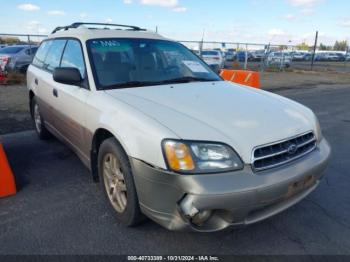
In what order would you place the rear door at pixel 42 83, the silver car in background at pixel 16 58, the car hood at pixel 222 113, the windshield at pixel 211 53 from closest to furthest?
1. the car hood at pixel 222 113
2. the rear door at pixel 42 83
3. the silver car in background at pixel 16 58
4. the windshield at pixel 211 53

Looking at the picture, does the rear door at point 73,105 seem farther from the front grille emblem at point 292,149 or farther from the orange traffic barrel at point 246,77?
the orange traffic barrel at point 246,77

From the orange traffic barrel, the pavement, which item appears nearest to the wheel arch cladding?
the pavement

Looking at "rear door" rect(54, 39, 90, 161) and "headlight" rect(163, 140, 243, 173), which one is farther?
"rear door" rect(54, 39, 90, 161)

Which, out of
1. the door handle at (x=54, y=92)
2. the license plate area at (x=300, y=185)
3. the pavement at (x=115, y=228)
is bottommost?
the pavement at (x=115, y=228)

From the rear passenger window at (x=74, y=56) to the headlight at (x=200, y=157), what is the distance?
162 cm

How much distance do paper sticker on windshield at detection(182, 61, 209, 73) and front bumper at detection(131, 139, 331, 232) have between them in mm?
1792

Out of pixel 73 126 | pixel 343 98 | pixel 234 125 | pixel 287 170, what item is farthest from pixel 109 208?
pixel 343 98

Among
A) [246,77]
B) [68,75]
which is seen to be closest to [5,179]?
[68,75]

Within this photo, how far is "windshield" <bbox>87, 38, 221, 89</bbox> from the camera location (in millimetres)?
3398

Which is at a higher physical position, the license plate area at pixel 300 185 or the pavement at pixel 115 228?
the license plate area at pixel 300 185

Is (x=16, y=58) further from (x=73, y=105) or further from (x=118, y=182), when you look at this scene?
(x=118, y=182)

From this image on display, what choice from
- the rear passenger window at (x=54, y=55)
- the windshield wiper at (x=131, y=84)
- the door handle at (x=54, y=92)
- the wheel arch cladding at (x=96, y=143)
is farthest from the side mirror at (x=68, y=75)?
the rear passenger window at (x=54, y=55)

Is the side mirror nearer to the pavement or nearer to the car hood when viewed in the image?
the car hood

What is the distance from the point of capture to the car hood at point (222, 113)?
2432mm
